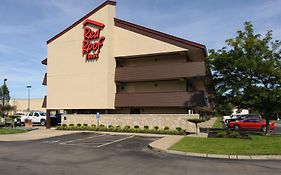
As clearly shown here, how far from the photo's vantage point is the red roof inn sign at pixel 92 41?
33.8m

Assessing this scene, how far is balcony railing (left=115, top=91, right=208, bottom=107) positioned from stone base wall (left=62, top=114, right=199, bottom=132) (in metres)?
2.30

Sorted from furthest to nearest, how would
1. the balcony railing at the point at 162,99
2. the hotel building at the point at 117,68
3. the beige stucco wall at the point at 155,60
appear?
the beige stucco wall at the point at 155,60 → the hotel building at the point at 117,68 → the balcony railing at the point at 162,99

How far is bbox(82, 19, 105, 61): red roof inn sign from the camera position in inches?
1331

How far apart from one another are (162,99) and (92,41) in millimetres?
9944

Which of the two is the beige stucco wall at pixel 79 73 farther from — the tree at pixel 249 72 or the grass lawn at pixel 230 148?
the grass lawn at pixel 230 148

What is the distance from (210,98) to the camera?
28016mm

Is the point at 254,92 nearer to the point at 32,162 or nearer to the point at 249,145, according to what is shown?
the point at 249,145

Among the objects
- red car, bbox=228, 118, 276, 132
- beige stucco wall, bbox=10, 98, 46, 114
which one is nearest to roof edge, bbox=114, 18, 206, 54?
red car, bbox=228, 118, 276, 132

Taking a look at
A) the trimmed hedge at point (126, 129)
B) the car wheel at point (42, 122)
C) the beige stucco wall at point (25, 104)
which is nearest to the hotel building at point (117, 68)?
the trimmed hedge at point (126, 129)

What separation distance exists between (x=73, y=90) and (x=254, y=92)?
763 inches

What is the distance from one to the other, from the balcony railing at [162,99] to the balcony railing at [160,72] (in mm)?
1677

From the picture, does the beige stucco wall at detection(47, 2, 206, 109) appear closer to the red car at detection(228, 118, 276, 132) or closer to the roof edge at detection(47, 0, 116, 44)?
the roof edge at detection(47, 0, 116, 44)

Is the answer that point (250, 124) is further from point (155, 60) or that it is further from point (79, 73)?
point (79, 73)

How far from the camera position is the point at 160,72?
32219 mm
